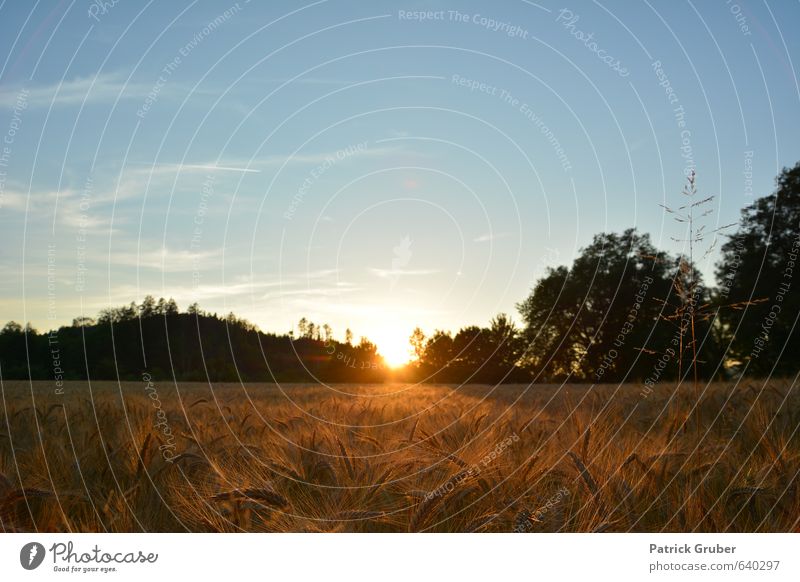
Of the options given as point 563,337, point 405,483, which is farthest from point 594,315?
point 405,483

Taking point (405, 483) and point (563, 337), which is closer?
point (405, 483)

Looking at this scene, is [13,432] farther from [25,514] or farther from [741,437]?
[741,437]

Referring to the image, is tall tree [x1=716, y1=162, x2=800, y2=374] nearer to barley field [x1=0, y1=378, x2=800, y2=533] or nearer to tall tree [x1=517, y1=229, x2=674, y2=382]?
tall tree [x1=517, y1=229, x2=674, y2=382]

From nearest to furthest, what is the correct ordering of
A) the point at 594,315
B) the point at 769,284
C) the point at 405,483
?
1. the point at 405,483
2. the point at 769,284
3. the point at 594,315

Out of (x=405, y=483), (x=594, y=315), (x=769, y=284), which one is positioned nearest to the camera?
(x=405, y=483)

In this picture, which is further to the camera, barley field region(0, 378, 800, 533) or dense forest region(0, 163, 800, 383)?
dense forest region(0, 163, 800, 383)

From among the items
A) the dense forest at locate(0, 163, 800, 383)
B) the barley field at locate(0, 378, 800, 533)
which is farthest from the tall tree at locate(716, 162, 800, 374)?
the barley field at locate(0, 378, 800, 533)

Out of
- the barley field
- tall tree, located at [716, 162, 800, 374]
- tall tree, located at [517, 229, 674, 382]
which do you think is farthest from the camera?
tall tree, located at [517, 229, 674, 382]

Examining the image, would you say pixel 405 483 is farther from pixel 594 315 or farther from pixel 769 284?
pixel 594 315

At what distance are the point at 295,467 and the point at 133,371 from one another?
45.4 metres

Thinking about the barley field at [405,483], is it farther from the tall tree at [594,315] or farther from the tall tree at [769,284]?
the tall tree at [594,315]
